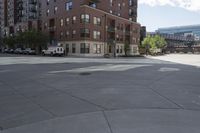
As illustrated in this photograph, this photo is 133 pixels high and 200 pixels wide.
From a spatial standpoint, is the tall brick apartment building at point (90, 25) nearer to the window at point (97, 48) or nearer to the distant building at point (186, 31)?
the window at point (97, 48)

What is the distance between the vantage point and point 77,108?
7.90 m

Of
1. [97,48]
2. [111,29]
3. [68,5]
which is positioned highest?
[68,5]

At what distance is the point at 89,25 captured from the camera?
61531mm

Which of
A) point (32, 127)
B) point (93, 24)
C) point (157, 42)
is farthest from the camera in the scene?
point (157, 42)

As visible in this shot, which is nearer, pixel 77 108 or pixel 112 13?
pixel 77 108

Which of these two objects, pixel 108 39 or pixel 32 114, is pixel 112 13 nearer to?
pixel 108 39

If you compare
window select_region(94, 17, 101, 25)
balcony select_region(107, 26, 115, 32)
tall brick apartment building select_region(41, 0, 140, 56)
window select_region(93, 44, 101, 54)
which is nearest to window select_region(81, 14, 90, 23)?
tall brick apartment building select_region(41, 0, 140, 56)

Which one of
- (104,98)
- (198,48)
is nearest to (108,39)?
(104,98)

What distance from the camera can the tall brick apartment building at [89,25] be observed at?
201 feet

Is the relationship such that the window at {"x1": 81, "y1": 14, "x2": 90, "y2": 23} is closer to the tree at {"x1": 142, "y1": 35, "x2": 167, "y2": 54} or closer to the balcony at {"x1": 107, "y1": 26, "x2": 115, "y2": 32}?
the balcony at {"x1": 107, "y1": 26, "x2": 115, "y2": 32}

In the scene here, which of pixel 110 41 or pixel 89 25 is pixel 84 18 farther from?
pixel 110 41

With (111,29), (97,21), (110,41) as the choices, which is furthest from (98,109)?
(111,29)

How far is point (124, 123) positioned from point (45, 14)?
71399mm

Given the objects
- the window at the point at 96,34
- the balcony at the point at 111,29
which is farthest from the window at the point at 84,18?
the balcony at the point at 111,29
